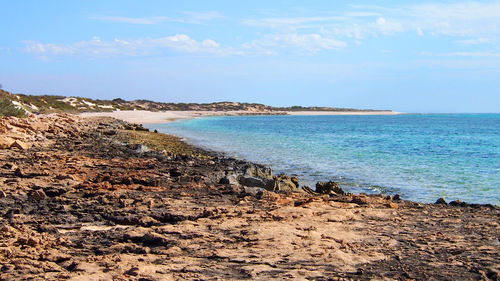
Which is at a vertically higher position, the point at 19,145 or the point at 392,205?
the point at 19,145

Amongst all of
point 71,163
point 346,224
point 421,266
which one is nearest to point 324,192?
point 346,224

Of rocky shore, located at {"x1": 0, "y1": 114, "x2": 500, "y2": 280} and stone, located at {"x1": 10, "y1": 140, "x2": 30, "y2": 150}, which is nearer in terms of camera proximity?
rocky shore, located at {"x1": 0, "y1": 114, "x2": 500, "y2": 280}

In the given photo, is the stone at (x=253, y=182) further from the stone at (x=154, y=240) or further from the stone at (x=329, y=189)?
the stone at (x=154, y=240)

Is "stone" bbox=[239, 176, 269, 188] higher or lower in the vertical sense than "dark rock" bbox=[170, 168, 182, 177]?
lower

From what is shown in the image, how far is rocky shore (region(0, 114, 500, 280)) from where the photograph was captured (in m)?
4.70

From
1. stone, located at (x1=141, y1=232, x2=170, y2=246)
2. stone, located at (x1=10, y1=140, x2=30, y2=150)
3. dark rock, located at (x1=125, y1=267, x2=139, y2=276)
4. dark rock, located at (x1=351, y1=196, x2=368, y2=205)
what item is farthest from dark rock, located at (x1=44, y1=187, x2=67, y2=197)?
stone, located at (x1=10, y1=140, x2=30, y2=150)

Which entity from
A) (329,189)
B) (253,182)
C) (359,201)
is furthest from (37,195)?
(329,189)

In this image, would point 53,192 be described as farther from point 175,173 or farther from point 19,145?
point 19,145

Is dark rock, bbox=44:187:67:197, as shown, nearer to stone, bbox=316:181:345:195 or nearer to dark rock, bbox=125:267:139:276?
dark rock, bbox=125:267:139:276

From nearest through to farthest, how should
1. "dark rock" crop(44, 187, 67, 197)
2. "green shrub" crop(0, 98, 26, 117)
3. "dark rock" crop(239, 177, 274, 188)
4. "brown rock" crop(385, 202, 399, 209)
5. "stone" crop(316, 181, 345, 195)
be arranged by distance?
"dark rock" crop(44, 187, 67, 197), "brown rock" crop(385, 202, 399, 209), "dark rock" crop(239, 177, 274, 188), "stone" crop(316, 181, 345, 195), "green shrub" crop(0, 98, 26, 117)

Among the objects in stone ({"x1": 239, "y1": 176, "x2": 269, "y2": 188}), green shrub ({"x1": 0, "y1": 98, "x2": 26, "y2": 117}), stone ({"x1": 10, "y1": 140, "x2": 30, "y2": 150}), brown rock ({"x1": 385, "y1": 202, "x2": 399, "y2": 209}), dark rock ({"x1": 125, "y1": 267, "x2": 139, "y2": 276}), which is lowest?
dark rock ({"x1": 125, "y1": 267, "x2": 139, "y2": 276})

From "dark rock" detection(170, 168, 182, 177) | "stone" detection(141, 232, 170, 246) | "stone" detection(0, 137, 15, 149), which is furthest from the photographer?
"stone" detection(0, 137, 15, 149)

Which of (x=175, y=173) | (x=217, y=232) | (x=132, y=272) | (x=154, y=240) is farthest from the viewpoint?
(x=175, y=173)

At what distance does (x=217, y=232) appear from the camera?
6.04 metres
